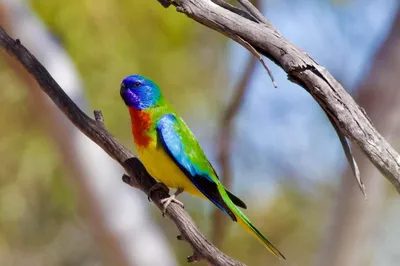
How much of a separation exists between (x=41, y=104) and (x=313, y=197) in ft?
9.08

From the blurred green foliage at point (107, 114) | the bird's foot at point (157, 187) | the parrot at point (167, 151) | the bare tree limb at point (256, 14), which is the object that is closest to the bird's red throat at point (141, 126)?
the parrot at point (167, 151)

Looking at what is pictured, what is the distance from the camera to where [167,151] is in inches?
81.7

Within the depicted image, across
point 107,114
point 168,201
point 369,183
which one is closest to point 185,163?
point 168,201

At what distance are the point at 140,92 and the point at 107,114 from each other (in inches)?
105

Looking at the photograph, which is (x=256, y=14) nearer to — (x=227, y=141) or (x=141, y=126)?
(x=141, y=126)

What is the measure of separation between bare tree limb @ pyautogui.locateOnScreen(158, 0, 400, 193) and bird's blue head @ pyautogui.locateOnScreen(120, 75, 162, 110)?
530 millimetres

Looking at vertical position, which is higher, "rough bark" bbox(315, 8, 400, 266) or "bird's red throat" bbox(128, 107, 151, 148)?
"bird's red throat" bbox(128, 107, 151, 148)

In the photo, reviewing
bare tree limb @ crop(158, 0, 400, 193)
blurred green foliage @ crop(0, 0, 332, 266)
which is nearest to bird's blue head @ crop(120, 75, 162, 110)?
bare tree limb @ crop(158, 0, 400, 193)

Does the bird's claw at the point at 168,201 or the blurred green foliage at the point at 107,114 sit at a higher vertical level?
the blurred green foliage at the point at 107,114

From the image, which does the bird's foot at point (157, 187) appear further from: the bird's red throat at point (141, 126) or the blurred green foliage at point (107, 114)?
the blurred green foliage at point (107, 114)

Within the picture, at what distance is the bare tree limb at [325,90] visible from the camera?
1555 mm

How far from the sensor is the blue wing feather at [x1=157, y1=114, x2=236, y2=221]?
6.65 feet

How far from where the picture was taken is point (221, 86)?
18.3 ft

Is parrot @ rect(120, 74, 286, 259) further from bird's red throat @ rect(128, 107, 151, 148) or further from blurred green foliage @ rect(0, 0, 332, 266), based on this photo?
blurred green foliage @ rect(0, 0, 332, 266)
